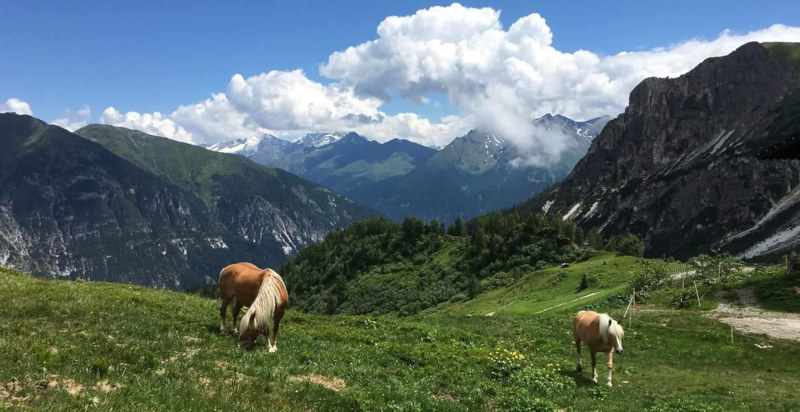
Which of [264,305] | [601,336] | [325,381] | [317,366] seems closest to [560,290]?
[601,336]

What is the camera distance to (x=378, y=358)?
20.1m

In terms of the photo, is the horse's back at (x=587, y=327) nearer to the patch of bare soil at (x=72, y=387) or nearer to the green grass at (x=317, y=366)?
the green grass at (x=317, y=366)

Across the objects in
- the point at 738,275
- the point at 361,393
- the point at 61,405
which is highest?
the point at 61,405

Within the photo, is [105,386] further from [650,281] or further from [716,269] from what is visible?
[716,269]

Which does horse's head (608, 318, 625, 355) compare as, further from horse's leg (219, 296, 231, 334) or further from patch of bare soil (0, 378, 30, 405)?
patch of bare soil (0, 378, 30, 405)

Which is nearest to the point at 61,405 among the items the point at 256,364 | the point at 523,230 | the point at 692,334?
the point at 256,364

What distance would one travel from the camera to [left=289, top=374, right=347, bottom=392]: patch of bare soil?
15.0 m

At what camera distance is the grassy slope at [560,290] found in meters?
62.5

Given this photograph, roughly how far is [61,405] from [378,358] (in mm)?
12099

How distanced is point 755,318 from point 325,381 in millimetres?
37879

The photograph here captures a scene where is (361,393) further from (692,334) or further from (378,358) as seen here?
(692,334)

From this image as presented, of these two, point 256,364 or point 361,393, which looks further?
point 256,364

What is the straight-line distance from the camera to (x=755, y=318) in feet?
124

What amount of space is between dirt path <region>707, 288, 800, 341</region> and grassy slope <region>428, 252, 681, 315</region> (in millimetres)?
15129
